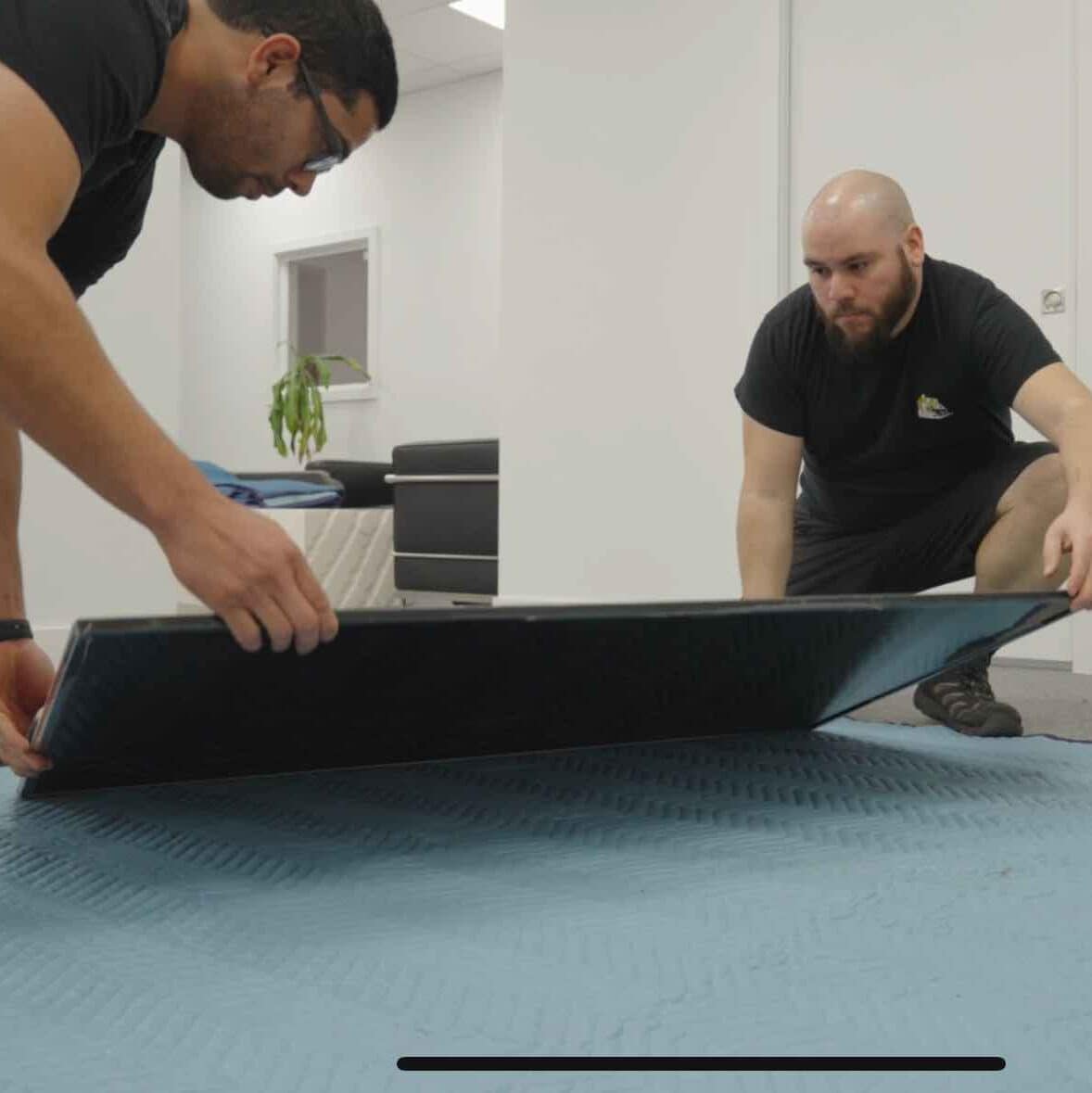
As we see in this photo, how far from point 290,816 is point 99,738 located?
16 cm

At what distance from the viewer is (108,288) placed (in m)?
2.58

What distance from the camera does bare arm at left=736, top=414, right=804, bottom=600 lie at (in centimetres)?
172

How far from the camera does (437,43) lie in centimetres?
494

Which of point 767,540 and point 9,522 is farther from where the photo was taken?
point 767,540

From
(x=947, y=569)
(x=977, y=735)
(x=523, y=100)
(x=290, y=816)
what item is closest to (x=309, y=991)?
(x=290, y=816)

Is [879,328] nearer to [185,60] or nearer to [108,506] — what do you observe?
[185,60]

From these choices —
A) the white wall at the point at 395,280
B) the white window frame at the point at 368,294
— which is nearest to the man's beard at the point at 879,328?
the white wall at the point at 395,280

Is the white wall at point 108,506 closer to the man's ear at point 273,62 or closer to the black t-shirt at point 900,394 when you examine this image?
the black t-shirt at point 900,394

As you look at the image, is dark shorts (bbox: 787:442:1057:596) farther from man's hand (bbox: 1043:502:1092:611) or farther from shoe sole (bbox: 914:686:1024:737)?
man's hand (bbox: 1043:502:1092:611)

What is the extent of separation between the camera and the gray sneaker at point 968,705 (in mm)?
1590

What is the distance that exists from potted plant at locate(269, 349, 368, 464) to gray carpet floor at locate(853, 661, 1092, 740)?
3.47 metres

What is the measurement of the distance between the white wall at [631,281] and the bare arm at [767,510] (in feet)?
4.03

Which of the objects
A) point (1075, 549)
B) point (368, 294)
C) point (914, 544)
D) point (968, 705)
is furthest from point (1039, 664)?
point (368, 294)

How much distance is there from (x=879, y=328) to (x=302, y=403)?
3967 mm
